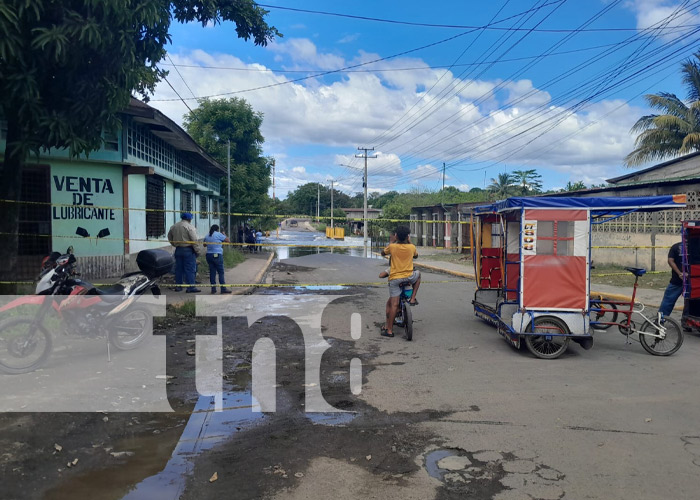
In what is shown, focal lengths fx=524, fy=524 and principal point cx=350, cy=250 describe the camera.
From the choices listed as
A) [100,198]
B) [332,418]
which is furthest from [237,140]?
[332,418]

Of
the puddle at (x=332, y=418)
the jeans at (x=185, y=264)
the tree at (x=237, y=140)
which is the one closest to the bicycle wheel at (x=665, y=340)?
the puddle at (x=332, y=418)

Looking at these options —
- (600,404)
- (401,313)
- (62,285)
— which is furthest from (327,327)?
(600,404)

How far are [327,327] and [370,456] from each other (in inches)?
196

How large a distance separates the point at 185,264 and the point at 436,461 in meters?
9.11

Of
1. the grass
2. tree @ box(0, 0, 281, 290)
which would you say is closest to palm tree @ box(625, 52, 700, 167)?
the grass

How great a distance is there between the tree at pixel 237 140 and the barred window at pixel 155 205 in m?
12.8

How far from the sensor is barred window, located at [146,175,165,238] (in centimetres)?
1533

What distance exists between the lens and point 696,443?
168 inches

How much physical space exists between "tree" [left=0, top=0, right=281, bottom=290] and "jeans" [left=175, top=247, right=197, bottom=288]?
4019 millimetres

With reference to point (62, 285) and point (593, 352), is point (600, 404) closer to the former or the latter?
point (593, 352)

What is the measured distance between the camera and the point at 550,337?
698cm

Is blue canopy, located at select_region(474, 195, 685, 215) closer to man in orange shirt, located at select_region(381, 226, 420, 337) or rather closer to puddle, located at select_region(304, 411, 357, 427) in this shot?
man in orange shirt, located at select_region(381, 226, 420, 337)

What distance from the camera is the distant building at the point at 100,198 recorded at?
1150cm

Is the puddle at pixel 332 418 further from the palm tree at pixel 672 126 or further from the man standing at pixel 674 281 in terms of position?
the palm tree at pixel 672 126
